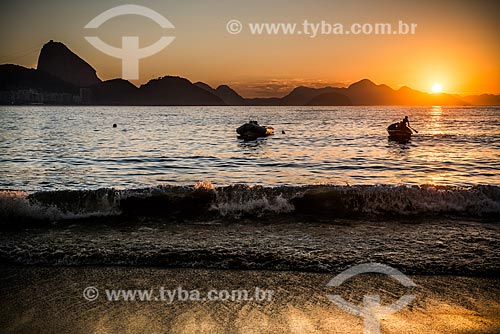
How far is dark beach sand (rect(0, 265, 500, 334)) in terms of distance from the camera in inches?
201

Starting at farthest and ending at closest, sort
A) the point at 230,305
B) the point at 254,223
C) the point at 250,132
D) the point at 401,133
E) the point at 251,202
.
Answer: the point at 250,132, the point at 401,133, the point at 251,202, the point at 254,223, the point at 230,305

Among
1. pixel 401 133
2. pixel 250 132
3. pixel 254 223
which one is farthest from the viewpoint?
pixel 250 132

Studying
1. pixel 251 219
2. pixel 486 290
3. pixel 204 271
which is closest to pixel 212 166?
pixel 251 219

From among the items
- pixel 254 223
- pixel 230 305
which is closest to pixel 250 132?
pixel 254 223

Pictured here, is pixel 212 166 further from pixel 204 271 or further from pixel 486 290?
pixel 486 290

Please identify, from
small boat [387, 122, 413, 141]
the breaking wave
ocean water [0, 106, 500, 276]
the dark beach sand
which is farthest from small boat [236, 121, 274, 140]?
the dark beach sand

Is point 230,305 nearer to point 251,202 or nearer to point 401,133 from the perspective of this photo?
point 251,202

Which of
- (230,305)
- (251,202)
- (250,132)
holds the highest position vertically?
(250,132)

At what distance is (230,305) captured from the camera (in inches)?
226

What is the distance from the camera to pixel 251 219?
11328 millimetres

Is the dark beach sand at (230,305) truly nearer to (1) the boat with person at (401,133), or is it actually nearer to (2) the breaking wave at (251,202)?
(2) the breaking wave at (251,202)

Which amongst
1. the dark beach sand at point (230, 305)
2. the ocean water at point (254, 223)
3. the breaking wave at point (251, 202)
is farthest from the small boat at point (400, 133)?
the dark beach sand at point (230, 305)

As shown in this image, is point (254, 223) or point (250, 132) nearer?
point (254, 223)

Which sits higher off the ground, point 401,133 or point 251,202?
point 401,133
